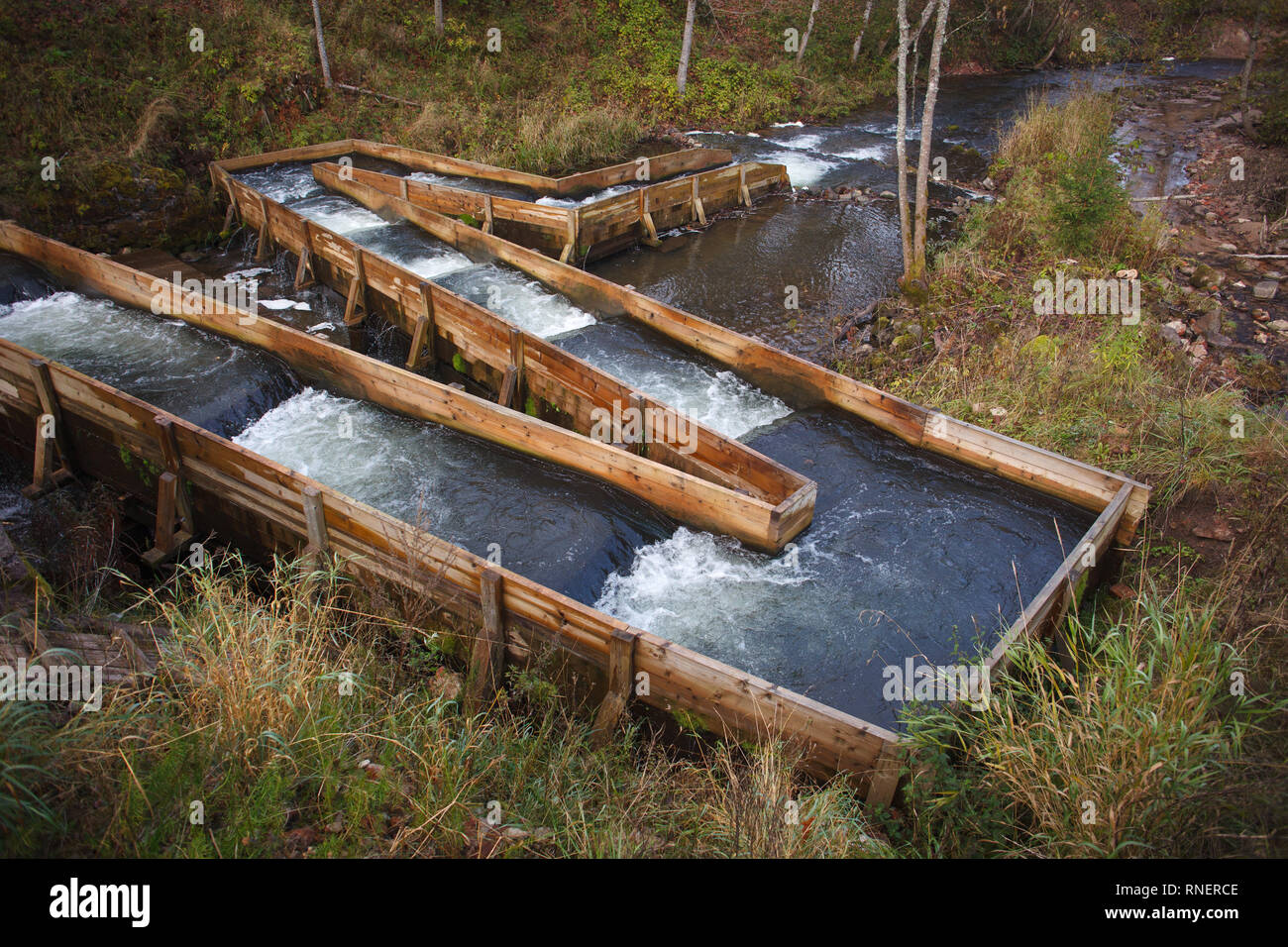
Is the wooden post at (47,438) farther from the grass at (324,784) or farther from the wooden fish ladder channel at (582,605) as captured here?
the grass at (324,784)

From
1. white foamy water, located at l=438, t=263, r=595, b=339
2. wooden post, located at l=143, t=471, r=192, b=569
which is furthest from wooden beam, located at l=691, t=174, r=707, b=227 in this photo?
wooden post, located at l=143, t=471, r=192, b=569

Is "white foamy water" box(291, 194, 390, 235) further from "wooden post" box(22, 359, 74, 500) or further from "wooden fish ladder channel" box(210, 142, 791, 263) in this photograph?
"wooden post" box(22, 359, 74, 500)

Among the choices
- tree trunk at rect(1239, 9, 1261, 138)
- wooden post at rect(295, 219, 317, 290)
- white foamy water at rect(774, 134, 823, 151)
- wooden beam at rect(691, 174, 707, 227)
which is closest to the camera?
wooden post at rect(295, 219, 317, 290)

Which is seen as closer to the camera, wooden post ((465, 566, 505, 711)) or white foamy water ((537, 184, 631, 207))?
wooden post ((465, 566, 505, 711))

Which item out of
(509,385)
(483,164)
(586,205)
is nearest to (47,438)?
(509,385)

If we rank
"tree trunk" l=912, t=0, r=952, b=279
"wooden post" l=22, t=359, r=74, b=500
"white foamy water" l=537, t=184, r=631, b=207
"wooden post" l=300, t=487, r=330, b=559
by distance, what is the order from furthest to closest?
"white foamy water" l=537, t=184, r=631, b=207 < "tree trunk" l=912, t=0, r=952, b=279 < "wooden post" l=22, t=359, r=74, b=500 < "wooden post" l=300, t=487, r=330, b=559

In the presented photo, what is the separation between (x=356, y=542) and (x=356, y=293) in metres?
5.89

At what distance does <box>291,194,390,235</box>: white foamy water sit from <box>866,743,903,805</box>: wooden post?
39.6ft

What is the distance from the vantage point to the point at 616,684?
4.96 metres

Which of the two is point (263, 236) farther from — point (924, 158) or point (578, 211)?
point (924, 158)

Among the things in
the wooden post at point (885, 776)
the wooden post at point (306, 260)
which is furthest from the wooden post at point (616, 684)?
the wooden post at point (306, 260)

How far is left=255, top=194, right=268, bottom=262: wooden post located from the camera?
12.6 metres
